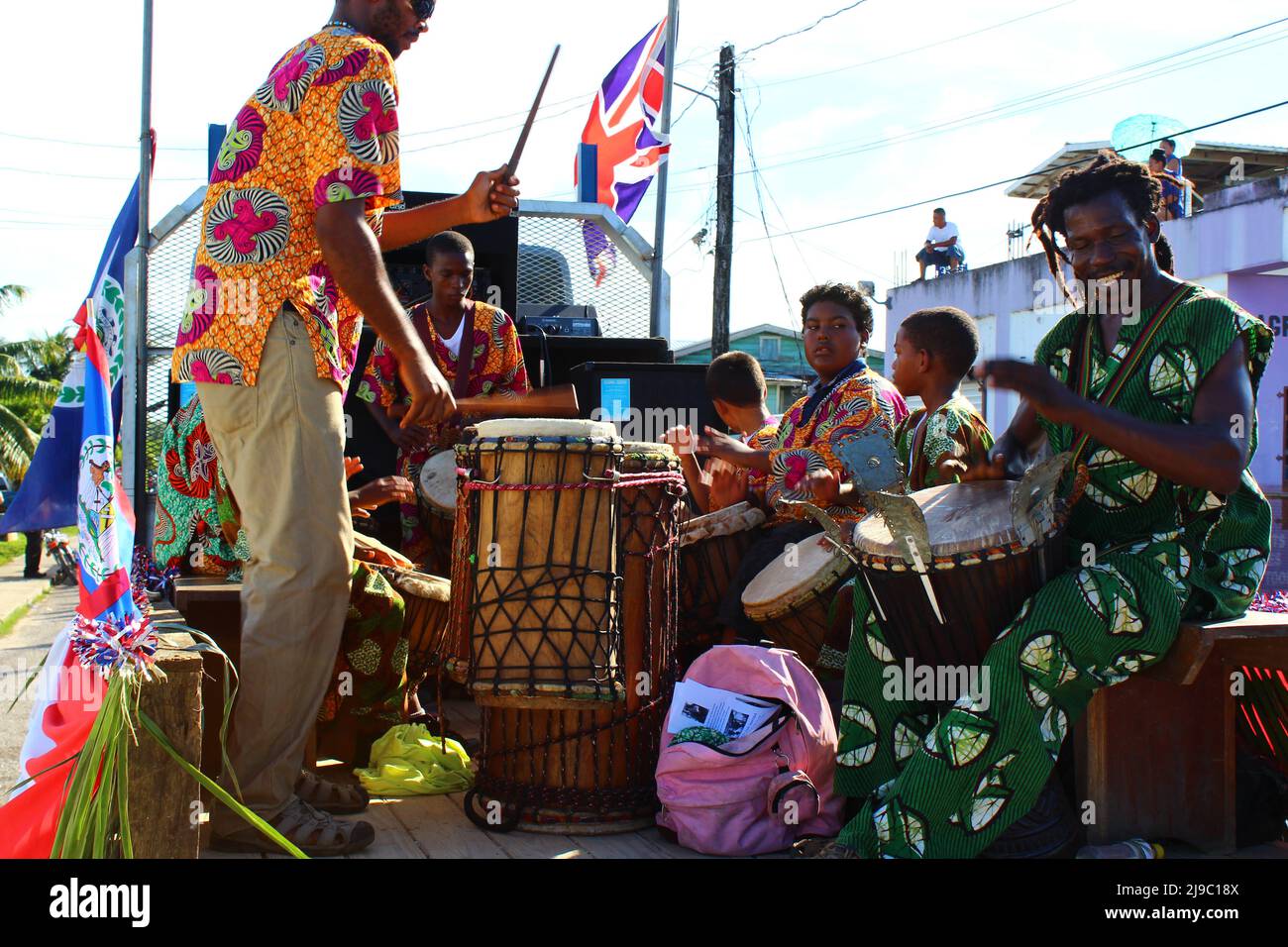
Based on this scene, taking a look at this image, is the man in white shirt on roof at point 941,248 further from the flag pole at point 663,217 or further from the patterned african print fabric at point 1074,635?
the patterned african print fabric at point 1074,635

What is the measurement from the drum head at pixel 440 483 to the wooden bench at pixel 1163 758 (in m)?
2.72

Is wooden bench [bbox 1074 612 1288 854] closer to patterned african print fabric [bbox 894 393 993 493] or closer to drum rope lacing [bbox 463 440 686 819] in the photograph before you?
patterned african print fabric [bbox 894 393 993 493]

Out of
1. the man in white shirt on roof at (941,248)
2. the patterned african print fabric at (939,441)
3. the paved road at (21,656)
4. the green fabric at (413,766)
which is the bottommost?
the paved road at (21,656)

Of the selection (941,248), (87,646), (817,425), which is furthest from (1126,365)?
(941,248)

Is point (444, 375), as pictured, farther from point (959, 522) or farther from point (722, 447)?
point (959, 522)

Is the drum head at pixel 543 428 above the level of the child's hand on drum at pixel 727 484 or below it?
above

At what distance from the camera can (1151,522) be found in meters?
3.02

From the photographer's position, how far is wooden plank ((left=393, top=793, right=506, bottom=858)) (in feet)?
10.1

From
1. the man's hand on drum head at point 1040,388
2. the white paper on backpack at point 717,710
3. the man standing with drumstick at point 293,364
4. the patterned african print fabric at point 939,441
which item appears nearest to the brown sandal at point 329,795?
the man standing with drumstick at point 293,364

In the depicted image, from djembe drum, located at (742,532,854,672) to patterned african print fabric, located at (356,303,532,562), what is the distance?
5.58 feet

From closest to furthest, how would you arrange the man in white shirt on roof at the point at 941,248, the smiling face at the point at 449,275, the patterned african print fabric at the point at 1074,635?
the patterned african print fabric at the point at 1074,635 → the smiling face at the point at 449,275 → the man in white shirt on roof at the point at 941,248

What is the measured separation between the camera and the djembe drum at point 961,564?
2.88 meters
